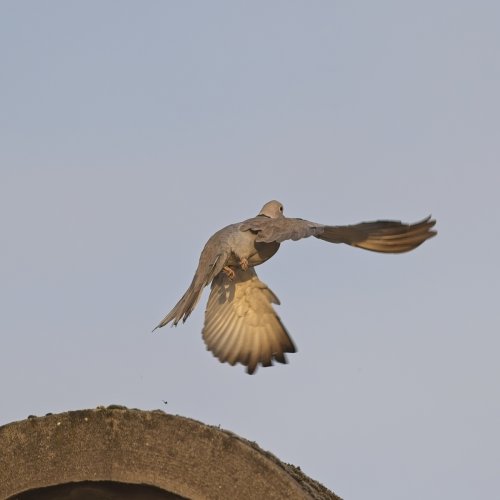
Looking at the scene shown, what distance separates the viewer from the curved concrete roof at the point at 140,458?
25.5 ft

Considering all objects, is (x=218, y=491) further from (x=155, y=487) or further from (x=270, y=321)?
(x=270, y=321)

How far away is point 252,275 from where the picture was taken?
46.5ft

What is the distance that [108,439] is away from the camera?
792 cm

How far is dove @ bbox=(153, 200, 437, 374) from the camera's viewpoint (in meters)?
12.5

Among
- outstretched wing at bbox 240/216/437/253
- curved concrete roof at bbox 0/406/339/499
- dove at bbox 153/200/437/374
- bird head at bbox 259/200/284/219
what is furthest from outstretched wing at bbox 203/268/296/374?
curved concrete roof at bbox 0/406/339/499

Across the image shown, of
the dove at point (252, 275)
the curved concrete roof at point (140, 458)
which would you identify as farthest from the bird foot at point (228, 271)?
the curved concrete roof at point (140, 458)

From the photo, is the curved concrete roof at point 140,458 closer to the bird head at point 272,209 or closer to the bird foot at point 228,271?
the bird foot at point 228,271

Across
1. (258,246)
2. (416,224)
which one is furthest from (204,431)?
(258,246)

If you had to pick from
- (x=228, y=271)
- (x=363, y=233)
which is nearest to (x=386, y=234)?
(x=363, y=233)

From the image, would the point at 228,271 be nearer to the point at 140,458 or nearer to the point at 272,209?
the point at 272,209

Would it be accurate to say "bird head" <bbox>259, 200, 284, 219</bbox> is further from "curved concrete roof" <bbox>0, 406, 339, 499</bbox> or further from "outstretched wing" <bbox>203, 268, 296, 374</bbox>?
"curved concrete roof" <bbox>0, 406, 339, 499</bbox>

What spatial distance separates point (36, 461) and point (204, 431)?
1035mm

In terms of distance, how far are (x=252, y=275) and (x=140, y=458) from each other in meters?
6.45

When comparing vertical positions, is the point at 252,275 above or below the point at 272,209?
below
